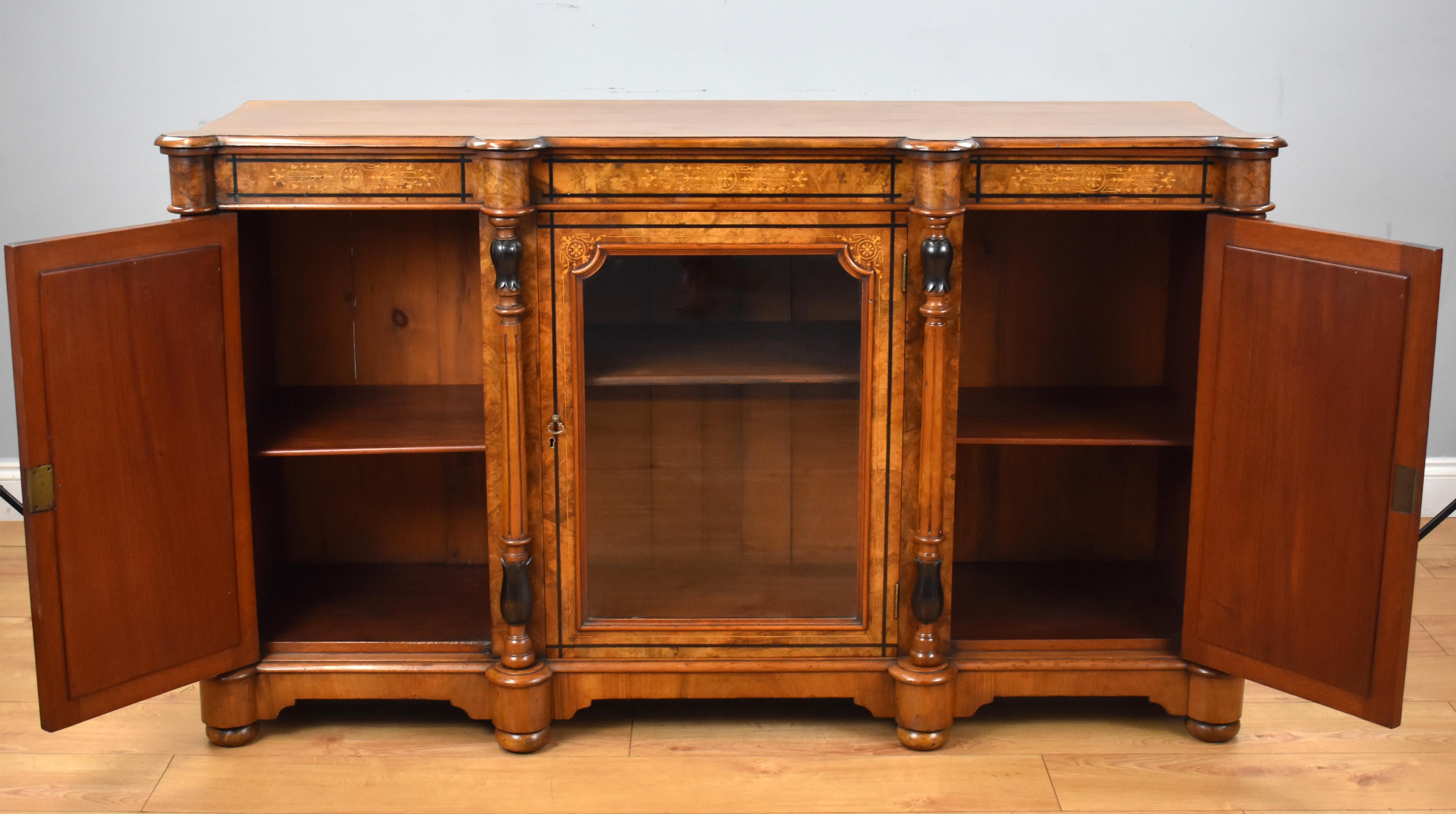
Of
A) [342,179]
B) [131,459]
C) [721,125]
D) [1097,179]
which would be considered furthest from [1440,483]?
[131,459]

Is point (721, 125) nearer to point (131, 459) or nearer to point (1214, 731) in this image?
point (131, 459)

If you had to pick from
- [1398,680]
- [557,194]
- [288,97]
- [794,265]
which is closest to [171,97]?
[288,97]

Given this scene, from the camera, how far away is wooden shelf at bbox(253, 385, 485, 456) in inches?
94.5

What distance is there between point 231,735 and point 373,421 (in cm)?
58

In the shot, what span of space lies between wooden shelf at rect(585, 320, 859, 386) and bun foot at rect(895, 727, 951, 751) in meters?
0.60

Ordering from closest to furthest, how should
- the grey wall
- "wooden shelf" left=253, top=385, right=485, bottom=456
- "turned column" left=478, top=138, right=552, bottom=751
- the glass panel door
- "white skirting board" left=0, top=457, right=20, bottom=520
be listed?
"turned column" left=478, top=138, right=552, bottom=751
the glass panel door
"wooden shelf" left=253, top=385, right=485, bottom=456
the grey wall
"white skirting board" left=0, top=457, right=20, bottom=520

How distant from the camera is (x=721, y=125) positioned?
2.42m

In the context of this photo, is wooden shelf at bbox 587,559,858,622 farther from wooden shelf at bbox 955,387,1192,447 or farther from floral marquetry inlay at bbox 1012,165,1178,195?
floral marquetry inlay at bbox 1012,165,1178,195

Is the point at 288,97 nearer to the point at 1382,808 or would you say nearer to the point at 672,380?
the point at 672,380

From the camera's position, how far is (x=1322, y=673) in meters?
2.21

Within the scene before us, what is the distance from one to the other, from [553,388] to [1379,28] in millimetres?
2123

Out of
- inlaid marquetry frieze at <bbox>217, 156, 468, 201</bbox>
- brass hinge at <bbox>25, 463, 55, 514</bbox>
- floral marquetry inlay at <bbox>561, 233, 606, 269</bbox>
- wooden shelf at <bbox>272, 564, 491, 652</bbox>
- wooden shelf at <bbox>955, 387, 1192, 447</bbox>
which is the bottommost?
wooden shelf at <bbox>272, 564, 491, 652</bbox>

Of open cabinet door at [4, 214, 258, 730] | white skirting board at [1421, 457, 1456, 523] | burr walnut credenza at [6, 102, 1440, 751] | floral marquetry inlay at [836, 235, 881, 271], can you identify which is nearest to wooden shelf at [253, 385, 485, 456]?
burr walnut credenza at [6, 102, 1440, 751]

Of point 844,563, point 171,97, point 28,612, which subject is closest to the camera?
point 844,563
